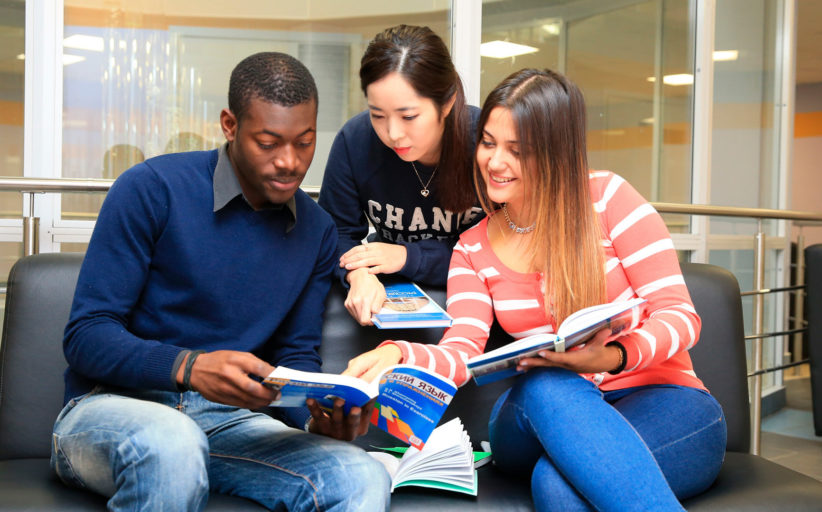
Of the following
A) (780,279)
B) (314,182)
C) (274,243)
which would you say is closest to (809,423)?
(780,279)

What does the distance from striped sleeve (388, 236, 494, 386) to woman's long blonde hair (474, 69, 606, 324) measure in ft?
0.52

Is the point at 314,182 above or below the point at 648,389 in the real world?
above

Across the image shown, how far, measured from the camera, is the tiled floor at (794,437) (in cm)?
319

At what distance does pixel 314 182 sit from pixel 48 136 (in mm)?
1130

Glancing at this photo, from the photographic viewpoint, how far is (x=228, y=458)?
1335mm

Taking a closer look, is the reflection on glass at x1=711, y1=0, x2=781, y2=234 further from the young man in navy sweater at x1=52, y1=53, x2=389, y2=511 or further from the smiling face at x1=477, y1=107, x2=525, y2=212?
the young man in navy sweater at x1=52, y1=53, x2=389, y2=511

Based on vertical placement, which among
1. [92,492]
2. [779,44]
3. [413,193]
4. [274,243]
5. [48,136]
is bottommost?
[92,492]

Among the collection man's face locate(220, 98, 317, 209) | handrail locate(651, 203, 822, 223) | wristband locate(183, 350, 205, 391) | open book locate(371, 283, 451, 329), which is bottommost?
wristband locate(183, 350, 205, 391)

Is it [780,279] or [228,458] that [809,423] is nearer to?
[780,279]

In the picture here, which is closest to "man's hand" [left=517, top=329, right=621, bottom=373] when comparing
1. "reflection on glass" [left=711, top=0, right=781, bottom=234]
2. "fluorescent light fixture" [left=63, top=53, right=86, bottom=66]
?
"fluorescent light fixture" [left=63, top=53, right=86, bottom=66]

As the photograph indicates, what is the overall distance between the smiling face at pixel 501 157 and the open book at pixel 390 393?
548mm

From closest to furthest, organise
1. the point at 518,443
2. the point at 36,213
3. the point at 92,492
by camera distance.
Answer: the point at 92,492, the point at 518,443, the point at 36,213

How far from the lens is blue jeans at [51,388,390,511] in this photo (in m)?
1.11

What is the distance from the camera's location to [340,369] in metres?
1.75
